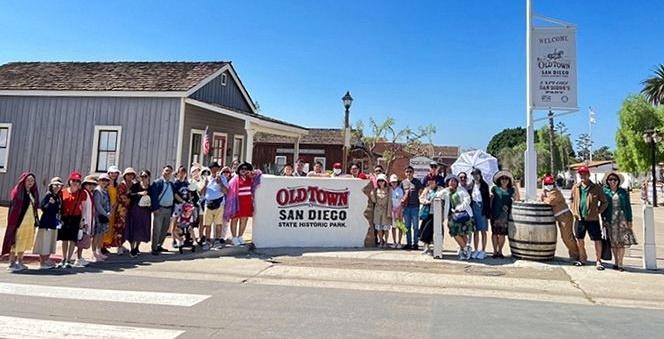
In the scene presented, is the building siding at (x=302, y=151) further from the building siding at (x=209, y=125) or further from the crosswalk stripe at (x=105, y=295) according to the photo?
the crosswalk stripe at (x=105, y=295)

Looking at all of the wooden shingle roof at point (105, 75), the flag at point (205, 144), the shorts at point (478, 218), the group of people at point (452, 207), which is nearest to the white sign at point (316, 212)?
the group of people at point (452, 207)

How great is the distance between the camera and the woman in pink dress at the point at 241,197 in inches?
361

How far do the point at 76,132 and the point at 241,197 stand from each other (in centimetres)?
939

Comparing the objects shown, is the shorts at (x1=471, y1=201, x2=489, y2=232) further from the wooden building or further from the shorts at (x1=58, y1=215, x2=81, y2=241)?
the wooden building

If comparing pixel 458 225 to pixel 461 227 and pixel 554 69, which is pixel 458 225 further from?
pixel 554 69

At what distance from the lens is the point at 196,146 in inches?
625

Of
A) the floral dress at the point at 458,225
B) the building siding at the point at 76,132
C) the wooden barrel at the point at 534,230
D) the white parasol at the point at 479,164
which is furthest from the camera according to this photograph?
the building siding at the point at 76,132

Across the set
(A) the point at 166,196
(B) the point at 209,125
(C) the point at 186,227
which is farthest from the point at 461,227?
(B) the point at 209,125

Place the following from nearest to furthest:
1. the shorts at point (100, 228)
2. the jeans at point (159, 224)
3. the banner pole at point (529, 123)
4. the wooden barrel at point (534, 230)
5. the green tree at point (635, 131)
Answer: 1. the shorts at point (100, 228)
2. the wooden barrel at point (534, 230)
3. the jeans at point (159, 224)
4. the banner pole at point (529, 123)
5. the green tree at point (635, 131)

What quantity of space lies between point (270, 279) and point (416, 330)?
311cm

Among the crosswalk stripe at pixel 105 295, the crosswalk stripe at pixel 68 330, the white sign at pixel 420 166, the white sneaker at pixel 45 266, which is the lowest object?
the crosswalk stripe at pixel 68 330

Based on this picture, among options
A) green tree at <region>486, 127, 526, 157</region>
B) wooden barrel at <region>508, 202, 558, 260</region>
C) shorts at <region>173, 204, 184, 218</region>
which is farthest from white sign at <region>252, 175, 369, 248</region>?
green tree at <region>486, 127, 526, 157</region>

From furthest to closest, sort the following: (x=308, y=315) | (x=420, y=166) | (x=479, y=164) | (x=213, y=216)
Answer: (x=420, y=166)
(x=479, y=164)
(x=213, y=216)
(x=308, y=315)

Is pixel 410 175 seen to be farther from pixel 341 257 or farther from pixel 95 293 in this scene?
pixel 95 293
